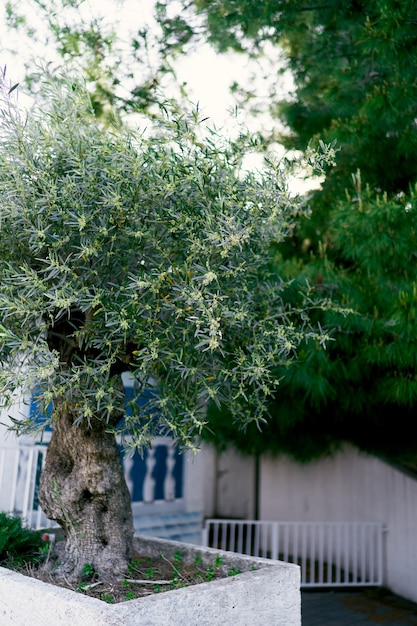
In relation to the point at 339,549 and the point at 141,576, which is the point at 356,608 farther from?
the point at 141,576

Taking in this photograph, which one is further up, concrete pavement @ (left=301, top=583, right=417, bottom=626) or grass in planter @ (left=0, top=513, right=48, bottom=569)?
grass in planter @ (left=0, top=513, right=48, bottom=569)

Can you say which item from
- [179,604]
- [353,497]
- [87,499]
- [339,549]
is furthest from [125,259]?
[353,497]

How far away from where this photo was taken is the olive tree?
3.47 metres

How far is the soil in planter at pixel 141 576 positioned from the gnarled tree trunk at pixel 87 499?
0.41 feet

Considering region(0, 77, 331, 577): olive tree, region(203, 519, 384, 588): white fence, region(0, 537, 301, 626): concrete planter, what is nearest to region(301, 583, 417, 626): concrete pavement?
region(203, 519, 384, 588): white fence

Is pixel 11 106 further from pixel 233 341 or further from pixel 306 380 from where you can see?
pixel 306 380

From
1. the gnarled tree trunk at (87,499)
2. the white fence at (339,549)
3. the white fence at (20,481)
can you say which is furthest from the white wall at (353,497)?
the gnarled tree trunk at (87,499)

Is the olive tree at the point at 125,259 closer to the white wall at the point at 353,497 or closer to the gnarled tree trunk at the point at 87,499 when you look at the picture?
the gnarled tree trunk at the point at 87,499

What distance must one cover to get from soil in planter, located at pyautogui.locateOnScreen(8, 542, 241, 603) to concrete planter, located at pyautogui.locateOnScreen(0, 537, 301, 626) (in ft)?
1.02

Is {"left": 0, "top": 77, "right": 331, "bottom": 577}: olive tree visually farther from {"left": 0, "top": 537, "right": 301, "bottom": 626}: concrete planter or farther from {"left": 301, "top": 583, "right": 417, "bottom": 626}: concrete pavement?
{"left": 301, "top": 583, "right": 417, "bottom": 626}: concrete pavement

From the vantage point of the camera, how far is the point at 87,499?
4.35m

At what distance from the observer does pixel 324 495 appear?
9.58 metres

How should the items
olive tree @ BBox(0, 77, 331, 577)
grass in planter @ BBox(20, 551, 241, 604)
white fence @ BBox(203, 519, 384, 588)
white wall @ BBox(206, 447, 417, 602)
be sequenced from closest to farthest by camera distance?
olive tree @ BBox(0, 77, 331, 577)
grass in planter @ BBox(20, 551, 241, 604)
white wall @ BBox(206, 447, 417, 602)
white fence @ BBox(203, 519, 384, 588)

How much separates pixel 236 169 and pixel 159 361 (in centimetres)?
155
